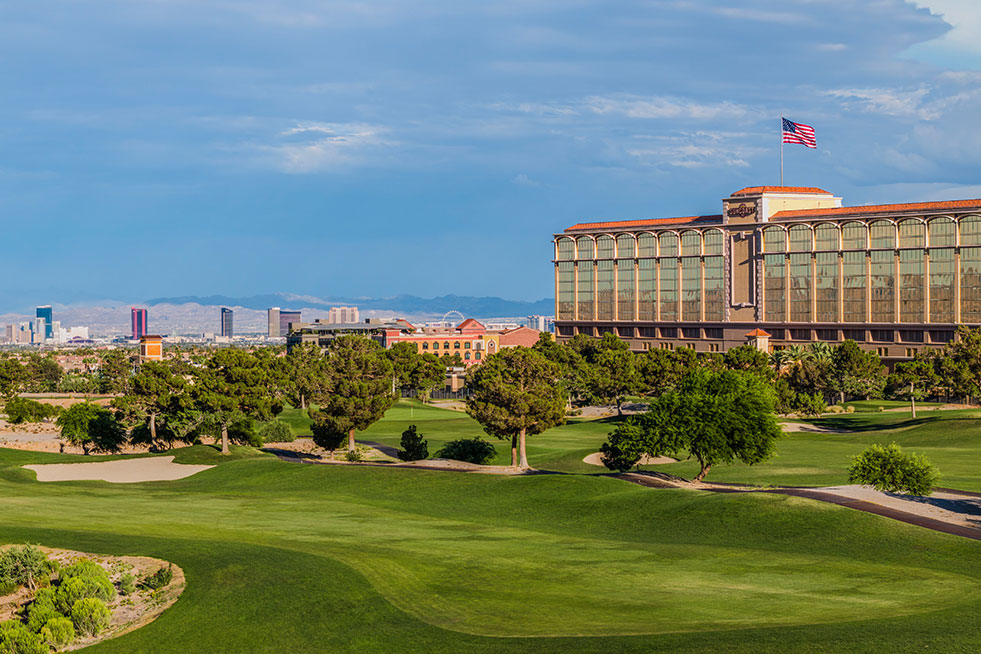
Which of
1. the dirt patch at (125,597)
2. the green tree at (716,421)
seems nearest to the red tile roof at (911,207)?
the green tree at (716,421)

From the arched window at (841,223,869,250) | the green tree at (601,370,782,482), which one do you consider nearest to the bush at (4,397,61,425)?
the green tree at (601,370,782,482)

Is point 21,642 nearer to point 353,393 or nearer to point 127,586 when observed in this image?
point 127,586

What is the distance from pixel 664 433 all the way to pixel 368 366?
37.8 metres

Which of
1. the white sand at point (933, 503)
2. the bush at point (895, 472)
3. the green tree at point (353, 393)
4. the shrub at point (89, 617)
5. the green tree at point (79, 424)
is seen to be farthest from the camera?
the green tree at point (79, 424)

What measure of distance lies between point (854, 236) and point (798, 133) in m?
33.2

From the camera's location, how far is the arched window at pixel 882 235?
192 m

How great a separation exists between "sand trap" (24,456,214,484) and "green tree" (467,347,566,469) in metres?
22.5

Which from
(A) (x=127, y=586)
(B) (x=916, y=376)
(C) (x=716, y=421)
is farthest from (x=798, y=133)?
(A) (x=127, y=586)

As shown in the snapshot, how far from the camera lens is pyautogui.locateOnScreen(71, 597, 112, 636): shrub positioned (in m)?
33.4

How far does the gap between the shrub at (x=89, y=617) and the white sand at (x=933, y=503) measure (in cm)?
3380

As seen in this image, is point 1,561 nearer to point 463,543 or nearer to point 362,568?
point 362,568

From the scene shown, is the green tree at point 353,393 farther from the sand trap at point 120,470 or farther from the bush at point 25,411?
the bush at point 25,411

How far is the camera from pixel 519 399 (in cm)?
8031

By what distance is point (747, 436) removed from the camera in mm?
64875
